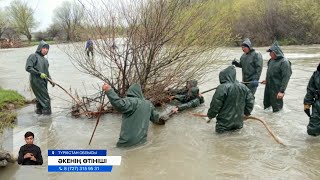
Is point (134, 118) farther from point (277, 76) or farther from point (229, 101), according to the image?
point (277, 76)

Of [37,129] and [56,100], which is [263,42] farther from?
[37,129]

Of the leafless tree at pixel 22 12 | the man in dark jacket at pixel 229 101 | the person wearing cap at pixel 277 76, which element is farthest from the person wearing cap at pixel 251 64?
the leafless tree at pixel 22 12

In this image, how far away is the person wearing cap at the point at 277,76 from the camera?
354 inches

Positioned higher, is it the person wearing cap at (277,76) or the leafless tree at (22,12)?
the leafless tree at (22,12)

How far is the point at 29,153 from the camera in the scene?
5887 mm

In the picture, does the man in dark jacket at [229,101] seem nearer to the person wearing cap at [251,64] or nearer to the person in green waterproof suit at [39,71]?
the person wearing cap at [251,64]

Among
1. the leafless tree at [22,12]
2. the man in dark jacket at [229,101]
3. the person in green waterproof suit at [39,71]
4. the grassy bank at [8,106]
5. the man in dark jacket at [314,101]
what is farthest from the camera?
the leafless tree at [22,12]

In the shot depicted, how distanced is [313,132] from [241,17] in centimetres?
3924

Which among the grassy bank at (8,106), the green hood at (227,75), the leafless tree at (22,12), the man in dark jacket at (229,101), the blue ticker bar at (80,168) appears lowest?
the grassy bank at (8,106)

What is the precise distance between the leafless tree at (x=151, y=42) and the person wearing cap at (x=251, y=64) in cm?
91

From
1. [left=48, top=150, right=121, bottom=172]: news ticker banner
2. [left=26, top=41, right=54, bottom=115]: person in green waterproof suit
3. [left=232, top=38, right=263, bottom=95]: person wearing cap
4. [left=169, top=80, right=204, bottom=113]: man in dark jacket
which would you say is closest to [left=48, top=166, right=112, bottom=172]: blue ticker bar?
[left=48, top=150, right=121, bottom=172]: news ticker banner

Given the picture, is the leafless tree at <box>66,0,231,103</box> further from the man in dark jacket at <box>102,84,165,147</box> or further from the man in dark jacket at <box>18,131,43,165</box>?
the man in dark jacket at <box>18,131,43,165</box>

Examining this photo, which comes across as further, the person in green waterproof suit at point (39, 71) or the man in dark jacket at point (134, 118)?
the person in green waterproof suit at point (39, 71)

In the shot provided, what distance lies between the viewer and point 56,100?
12539mm
